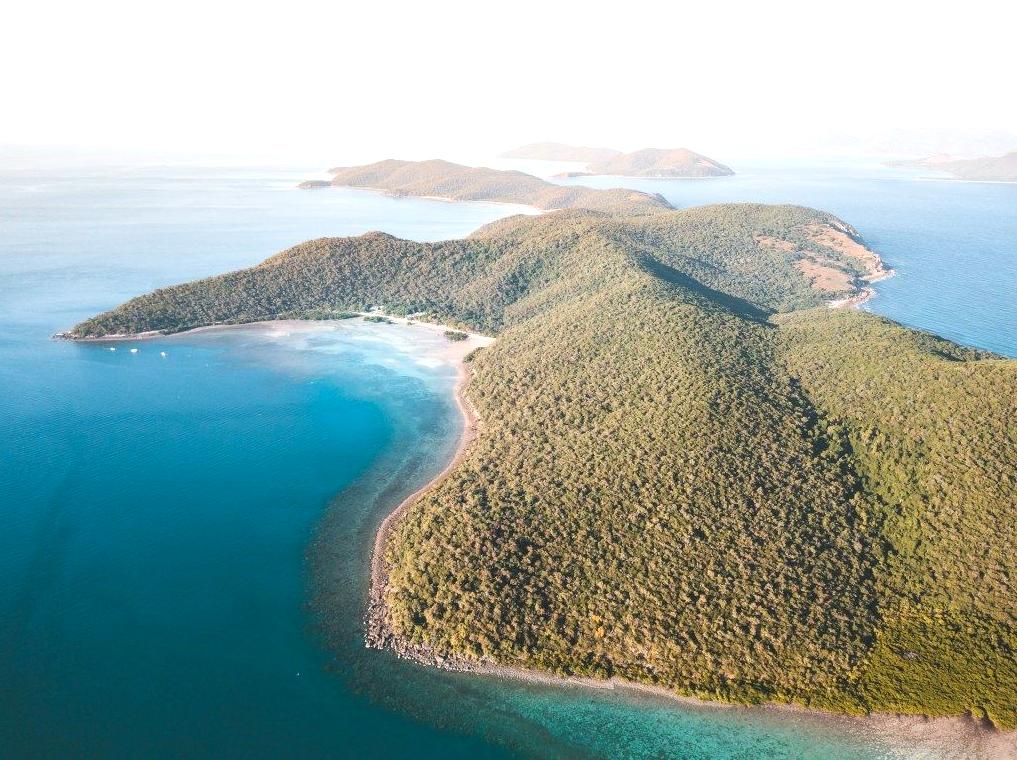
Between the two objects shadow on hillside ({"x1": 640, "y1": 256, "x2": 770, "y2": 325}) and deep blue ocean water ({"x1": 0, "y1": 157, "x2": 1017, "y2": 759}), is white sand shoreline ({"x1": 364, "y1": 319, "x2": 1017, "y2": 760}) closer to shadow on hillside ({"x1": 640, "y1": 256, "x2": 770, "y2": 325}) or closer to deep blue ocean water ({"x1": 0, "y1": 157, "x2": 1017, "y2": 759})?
deep blue ocean water ({"x1": 0, "y1": 157, "x2": 1017, "y2": 759})

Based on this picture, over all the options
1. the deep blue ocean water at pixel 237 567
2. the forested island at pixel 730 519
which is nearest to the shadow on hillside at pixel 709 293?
the forested island at pixel 730 519

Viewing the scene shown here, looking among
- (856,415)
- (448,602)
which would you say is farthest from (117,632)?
(856,415)

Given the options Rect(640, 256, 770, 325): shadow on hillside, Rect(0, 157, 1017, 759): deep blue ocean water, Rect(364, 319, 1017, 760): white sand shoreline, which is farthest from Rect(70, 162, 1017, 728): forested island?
Rect(640, 256, 770, 325): shadow on hillside

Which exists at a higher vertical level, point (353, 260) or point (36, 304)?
point (353, 260)

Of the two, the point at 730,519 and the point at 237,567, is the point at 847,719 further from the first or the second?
the point at 237,567

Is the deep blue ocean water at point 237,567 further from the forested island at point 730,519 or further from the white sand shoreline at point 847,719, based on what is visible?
the forested island at point 730,519

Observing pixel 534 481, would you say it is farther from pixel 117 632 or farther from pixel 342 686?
pixel 117 632

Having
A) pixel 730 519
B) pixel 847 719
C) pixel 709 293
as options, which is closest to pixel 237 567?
pixel 730 519
